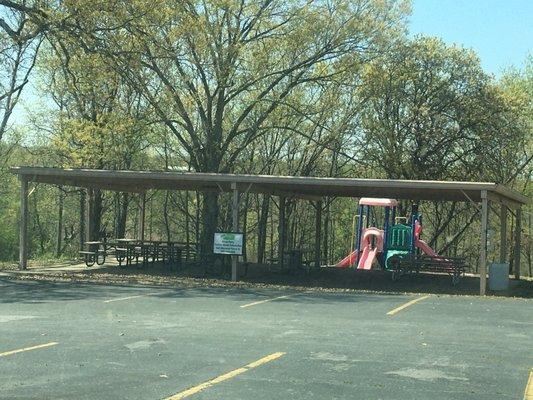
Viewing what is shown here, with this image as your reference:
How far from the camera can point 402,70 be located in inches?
1332

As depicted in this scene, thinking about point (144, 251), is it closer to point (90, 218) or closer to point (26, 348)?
point (90, 218)

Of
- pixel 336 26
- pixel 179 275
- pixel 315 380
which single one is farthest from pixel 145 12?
pixel 315 380

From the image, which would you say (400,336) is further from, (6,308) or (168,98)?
(168,98)

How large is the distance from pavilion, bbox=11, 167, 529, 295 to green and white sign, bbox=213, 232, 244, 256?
0.87 ft

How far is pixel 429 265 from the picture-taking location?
2280cm

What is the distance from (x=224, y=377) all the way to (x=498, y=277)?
15.5 m

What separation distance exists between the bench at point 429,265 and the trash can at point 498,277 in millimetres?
1384

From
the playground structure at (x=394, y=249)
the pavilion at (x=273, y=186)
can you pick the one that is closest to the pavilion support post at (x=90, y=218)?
the pavilion at (x=273, y=186)

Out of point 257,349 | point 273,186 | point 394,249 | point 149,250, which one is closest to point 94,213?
point 149,250

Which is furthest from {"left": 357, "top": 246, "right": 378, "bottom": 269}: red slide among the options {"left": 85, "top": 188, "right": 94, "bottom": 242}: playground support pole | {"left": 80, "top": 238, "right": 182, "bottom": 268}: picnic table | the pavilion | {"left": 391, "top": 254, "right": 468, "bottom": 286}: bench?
{"left": 85, "top": 188, "right": 94, "bottom": 242}: playground support pole

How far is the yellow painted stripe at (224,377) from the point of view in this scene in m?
6.55

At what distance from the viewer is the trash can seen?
829 inches

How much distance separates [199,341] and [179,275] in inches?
582

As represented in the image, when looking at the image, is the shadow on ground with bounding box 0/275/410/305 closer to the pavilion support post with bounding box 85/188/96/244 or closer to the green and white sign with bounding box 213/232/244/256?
the green and white sign with bounding box 213/232/244/256
